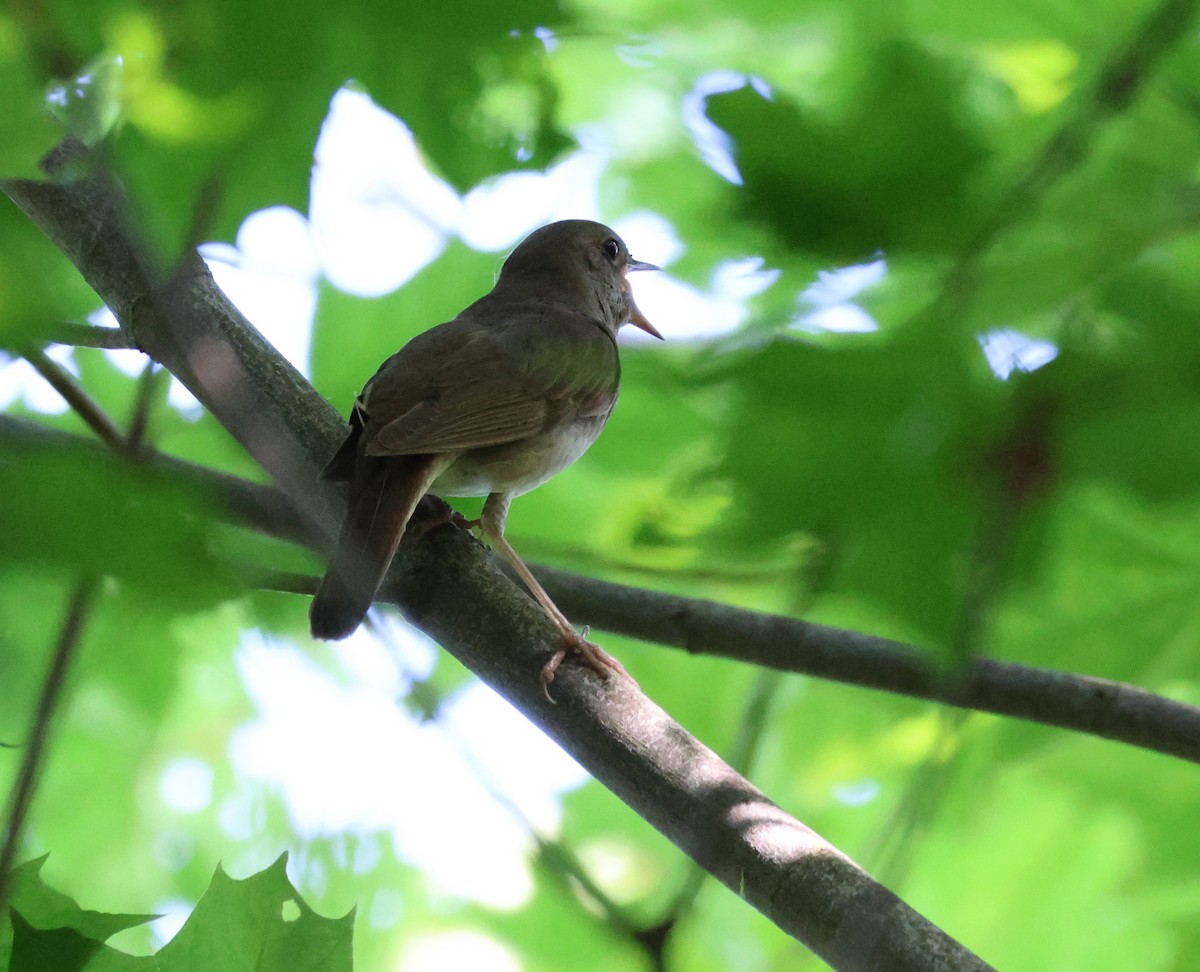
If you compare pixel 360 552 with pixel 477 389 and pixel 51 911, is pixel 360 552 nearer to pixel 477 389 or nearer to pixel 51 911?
pixel 51 911

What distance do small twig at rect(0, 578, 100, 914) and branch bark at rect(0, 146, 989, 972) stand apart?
25.5 inches

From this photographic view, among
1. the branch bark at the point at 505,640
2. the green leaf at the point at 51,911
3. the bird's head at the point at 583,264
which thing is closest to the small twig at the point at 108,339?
the branch bark at the point at 505,640

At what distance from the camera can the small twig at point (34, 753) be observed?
2094 mm

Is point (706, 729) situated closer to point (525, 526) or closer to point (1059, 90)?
point (525, 526)

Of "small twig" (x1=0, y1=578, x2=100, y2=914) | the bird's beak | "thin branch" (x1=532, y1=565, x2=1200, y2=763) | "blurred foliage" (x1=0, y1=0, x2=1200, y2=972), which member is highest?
"blurred foliage" (x1=0, y1=0, x2=1200, y2=972)

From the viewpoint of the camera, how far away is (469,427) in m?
3.55

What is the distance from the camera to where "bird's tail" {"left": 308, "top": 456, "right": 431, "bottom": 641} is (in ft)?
8.70

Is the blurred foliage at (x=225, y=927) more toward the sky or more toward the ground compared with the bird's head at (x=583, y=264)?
more toward the sky

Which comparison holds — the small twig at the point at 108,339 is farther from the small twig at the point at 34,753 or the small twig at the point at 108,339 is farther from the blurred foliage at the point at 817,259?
the small twig at the point at 34,753

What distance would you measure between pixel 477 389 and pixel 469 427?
0.67 ft

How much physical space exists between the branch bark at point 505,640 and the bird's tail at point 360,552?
0.18 ft

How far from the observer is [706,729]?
13.8 ft

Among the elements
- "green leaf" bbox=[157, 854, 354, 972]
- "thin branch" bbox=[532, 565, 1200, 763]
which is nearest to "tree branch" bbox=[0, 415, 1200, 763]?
"thin branch" bbox=[532, 565, 1200, 763]

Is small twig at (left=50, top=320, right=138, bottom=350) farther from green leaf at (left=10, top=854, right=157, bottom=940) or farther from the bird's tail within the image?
green leaf at (left=10, top=854, right=157, bottom=940)
